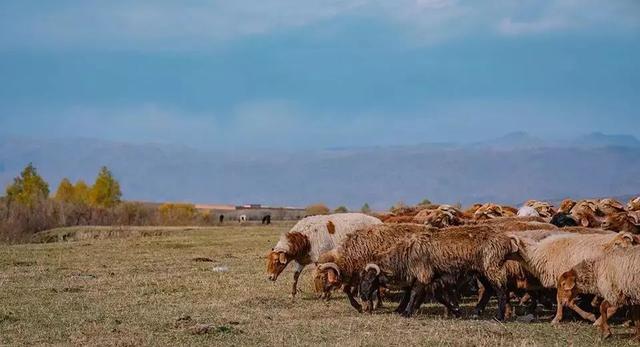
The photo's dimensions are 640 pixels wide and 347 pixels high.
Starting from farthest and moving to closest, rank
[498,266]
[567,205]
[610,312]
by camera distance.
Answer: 1. [567,205]
2. [498,266]
3. [610,312]

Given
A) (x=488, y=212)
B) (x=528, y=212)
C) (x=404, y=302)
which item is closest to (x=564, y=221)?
(x=488, y=212)

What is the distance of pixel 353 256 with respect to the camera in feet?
56.1

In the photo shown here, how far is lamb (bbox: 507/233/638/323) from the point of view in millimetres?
14906

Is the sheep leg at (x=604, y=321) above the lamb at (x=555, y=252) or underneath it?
underneath

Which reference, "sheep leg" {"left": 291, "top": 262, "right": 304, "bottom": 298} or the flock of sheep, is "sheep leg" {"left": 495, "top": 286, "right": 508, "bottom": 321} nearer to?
the flock of sheep

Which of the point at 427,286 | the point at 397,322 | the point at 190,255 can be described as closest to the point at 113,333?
the point at 397,322

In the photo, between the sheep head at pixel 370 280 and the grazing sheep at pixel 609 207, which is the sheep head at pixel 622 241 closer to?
the sheep head at pixel 370 280

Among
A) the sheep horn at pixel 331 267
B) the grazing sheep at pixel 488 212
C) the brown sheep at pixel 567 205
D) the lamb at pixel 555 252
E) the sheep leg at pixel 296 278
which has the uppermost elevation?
the brown sheep at pixel 567 205

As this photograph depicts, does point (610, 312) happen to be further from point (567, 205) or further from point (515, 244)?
point (567, 205)

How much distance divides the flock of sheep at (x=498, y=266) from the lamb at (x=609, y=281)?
0.02 m

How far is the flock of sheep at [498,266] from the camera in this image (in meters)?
13.9

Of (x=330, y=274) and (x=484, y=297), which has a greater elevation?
(x=330, y=274)

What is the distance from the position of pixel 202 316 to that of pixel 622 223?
31.1 feet

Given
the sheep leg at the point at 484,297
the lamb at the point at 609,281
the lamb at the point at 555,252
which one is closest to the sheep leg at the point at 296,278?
the sheep leg at the point at 484,297
